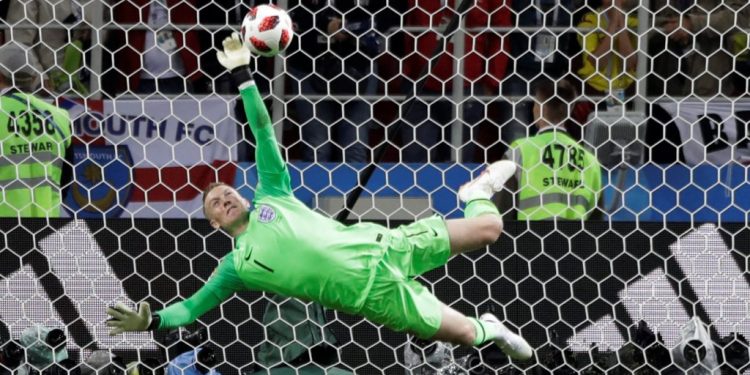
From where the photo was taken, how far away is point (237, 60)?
6.68 m

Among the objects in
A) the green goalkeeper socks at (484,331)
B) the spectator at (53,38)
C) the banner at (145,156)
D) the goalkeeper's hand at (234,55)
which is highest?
the goalkeeper's hand at (234,55)

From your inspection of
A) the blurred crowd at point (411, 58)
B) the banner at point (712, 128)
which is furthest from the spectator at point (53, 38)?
the banner at point (712, 128)

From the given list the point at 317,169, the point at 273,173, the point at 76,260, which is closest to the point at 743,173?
the point at 317,169

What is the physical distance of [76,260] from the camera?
7605mm

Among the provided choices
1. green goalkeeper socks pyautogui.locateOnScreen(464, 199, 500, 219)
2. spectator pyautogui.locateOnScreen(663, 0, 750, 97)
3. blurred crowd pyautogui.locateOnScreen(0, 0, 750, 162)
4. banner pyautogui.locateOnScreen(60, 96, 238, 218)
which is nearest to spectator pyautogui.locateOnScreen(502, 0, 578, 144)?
blurred crowd pyautogui.locateOnScreen(0, 0, 750, 162)

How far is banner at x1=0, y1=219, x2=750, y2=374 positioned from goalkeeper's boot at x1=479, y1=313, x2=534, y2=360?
650 millimetres

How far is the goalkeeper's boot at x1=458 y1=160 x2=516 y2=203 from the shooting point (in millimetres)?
6871

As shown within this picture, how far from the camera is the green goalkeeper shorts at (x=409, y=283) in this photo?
6.66 m

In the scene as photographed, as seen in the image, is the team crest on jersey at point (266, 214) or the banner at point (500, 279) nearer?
the team crest on jersey at point (266, 214)

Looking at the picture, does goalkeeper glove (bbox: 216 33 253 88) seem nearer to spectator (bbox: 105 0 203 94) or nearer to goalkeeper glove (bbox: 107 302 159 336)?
goalkeeper glove (bbox: 107 302 159 336)

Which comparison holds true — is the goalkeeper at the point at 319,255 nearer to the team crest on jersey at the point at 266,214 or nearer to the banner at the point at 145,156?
the team crest on jersey at the point at 266,214

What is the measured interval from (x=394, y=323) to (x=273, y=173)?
75 cm

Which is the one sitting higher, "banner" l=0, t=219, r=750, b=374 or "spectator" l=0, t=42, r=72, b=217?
"spectator" l=0, t=42, r=72, b=217

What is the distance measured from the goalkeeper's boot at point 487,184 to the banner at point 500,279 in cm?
66
